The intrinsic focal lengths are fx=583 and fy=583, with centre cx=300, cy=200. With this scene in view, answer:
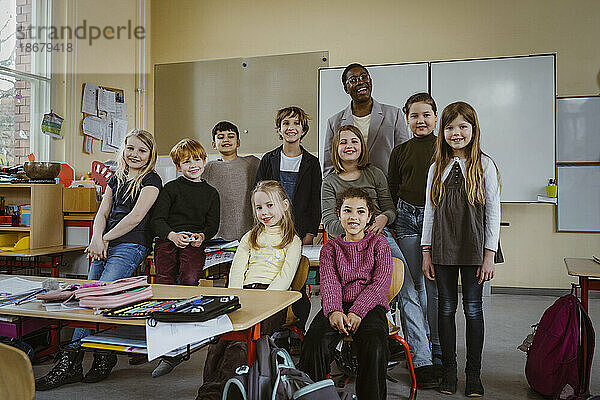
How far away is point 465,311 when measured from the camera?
107 inches

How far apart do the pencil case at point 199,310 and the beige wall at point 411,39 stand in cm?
374

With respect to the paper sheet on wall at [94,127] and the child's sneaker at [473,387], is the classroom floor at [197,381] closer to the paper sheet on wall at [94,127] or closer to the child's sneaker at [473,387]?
the child's sneaker at [473,387]

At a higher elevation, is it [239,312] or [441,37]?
[441,37]

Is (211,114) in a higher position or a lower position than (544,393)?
higher

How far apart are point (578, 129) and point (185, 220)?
3.82 metres

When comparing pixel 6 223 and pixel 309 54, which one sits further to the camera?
pixel 309 54

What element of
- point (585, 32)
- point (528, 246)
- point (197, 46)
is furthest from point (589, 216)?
point (197, 46)

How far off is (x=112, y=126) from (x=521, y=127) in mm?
3789

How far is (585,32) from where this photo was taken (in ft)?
17.3

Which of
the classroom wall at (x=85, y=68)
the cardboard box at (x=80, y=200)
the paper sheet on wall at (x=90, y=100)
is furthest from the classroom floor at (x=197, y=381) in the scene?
the paper sheet on wall at (x=90, y=100)

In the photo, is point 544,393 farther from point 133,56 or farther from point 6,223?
point 133,56

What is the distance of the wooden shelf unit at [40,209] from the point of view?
3719 mm

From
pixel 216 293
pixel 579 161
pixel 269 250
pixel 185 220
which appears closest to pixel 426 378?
pixel 269 250

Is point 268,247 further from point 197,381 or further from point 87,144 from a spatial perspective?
point 87,144
